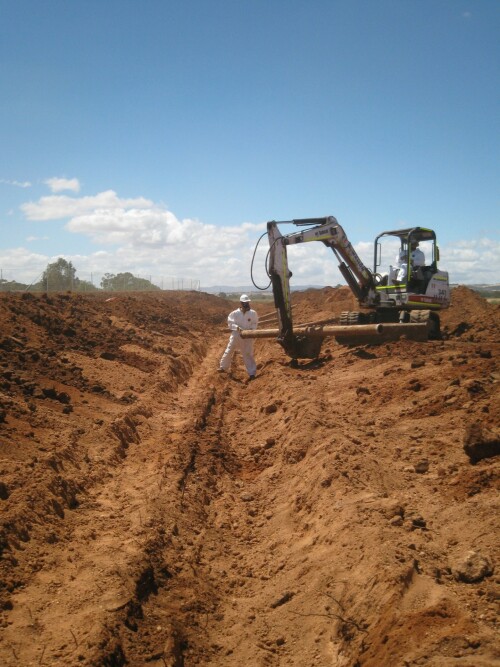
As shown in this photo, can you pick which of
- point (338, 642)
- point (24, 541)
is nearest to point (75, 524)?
point (24, 541)

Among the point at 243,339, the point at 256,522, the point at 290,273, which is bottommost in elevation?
the point at 256,522

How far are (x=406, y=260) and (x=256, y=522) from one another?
11237mm

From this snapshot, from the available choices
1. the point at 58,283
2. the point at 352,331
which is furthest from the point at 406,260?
the point at 58,283

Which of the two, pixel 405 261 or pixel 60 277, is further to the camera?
pixel 60 277

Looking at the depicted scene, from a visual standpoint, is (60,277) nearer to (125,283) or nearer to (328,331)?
(125,283)

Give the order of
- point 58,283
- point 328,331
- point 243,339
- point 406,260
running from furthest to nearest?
point 58,283, point 406,260, point 243,339, point 328,331

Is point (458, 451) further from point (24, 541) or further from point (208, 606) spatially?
point (24, 541)

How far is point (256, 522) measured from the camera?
622cm

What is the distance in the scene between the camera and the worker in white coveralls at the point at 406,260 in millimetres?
15805

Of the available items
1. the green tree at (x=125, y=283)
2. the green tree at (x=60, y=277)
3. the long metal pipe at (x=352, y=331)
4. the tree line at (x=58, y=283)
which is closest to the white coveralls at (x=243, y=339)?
the long metal pipe at (x=352, y=331)

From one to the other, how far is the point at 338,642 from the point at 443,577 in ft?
2.78

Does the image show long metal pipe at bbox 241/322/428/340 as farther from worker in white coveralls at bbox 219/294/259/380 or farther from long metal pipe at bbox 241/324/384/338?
worker in white coveralls at bbox 219/294/259/380

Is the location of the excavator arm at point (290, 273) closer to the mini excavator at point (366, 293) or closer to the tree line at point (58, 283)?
the mini excavator at point (366, 293)

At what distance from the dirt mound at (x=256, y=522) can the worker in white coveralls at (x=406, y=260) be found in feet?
17.1
